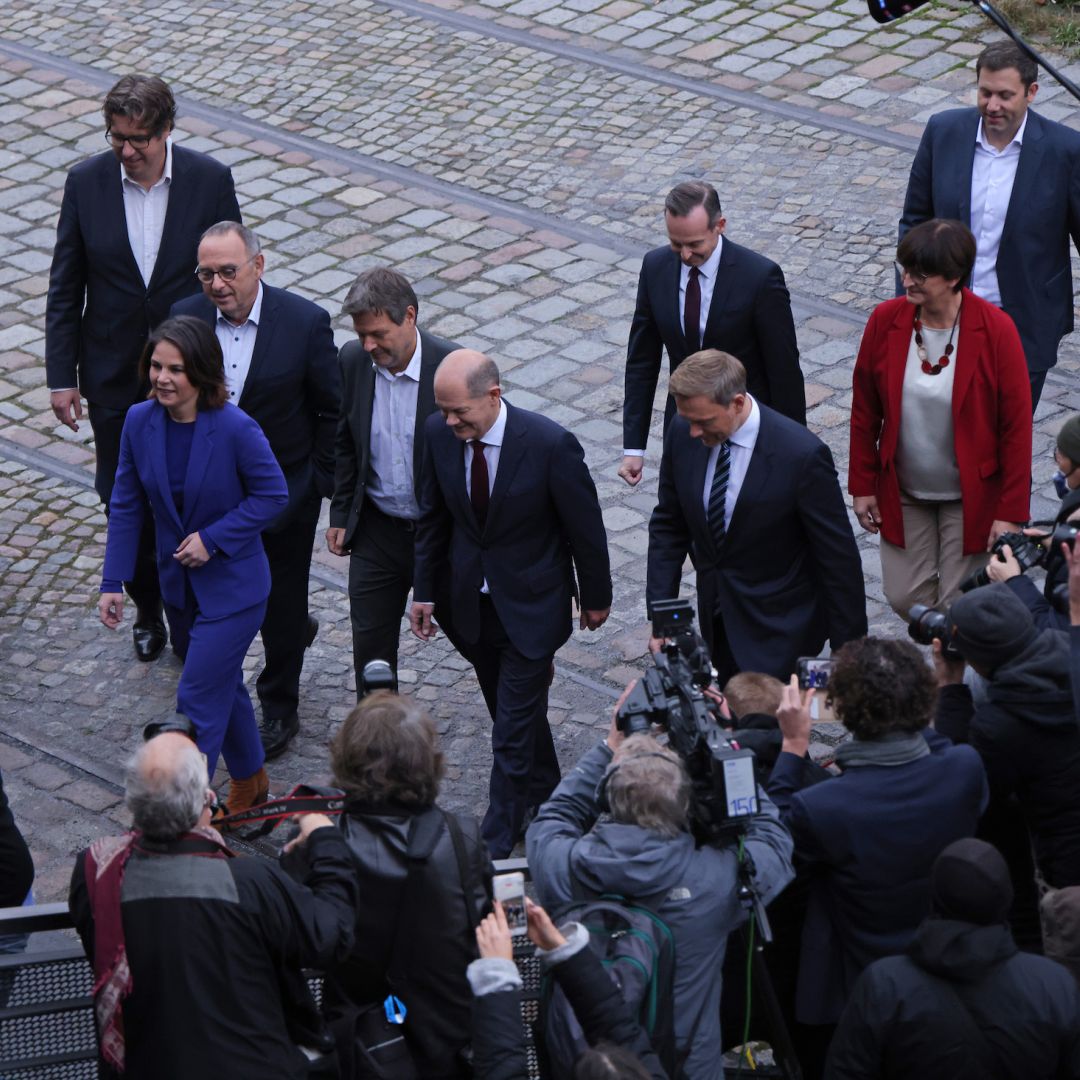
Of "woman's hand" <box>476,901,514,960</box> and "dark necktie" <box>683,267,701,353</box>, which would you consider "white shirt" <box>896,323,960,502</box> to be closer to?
"dark necktie" <box>683,267,701,353</box>

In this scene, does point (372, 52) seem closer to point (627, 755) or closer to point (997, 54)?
point (997, 54)

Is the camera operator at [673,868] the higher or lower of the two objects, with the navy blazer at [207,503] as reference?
higher

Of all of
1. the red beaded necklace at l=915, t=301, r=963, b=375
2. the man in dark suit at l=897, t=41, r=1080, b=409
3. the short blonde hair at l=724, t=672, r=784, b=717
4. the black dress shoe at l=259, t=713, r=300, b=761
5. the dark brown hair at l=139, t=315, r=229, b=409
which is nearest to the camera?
the short blonde hair at l=724, t=672, r=784, b=717

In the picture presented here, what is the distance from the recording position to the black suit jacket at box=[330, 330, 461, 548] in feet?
22.6

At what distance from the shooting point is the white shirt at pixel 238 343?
23.6ft

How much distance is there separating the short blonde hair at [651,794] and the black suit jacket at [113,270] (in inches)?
166

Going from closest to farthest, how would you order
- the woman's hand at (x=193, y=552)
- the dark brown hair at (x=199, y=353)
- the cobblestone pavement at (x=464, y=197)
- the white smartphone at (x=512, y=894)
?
1. the white smartphone at (x=512, y=894)
2. the dark brown hair at (x=199, y=353)
3. the woman's hand at (x=193, y=552)
4. the cobblestone pavement at (x=464, y=197)

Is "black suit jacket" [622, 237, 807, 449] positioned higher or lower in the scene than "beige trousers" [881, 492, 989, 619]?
higher

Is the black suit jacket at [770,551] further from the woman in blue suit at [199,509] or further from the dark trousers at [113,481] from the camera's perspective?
the dark trousers at [113,481]

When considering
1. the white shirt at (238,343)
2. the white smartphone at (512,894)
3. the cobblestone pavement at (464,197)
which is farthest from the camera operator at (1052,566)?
the white shirt at (238,343)

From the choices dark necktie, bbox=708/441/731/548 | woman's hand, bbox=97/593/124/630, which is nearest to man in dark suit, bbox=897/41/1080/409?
dark necktie, bbox=708/441/731/548

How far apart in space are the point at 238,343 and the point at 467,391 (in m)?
1.33

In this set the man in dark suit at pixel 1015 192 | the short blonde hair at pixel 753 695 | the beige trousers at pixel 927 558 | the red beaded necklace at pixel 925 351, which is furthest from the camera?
the man in dark suit at pixel 1015 192

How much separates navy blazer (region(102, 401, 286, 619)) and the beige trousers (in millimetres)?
2458
